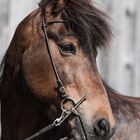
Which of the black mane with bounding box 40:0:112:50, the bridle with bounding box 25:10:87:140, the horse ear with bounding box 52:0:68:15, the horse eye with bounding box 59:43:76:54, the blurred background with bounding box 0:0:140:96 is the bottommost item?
the blurred background with bounding box 0:0:140:96

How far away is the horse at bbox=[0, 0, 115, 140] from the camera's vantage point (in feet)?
12.5

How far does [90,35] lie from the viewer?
3.95m

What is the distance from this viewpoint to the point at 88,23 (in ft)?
13.0

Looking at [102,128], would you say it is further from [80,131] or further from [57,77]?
[57,77]

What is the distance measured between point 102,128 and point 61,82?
0.33 meters

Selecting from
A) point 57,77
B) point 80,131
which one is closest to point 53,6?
point 57,77

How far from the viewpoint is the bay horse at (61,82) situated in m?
3.81

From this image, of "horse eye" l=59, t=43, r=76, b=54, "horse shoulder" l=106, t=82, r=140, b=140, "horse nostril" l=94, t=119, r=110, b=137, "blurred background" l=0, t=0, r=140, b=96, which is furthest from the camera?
"blurred background" l=0, t=0, r=140, b=96

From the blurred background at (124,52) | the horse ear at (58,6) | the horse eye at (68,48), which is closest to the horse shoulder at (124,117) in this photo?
the horse eye at (68,48)

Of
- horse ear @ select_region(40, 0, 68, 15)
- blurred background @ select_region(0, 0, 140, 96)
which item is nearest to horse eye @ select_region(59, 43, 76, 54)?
horse ear @ select_region(40, 0, 68, 15)

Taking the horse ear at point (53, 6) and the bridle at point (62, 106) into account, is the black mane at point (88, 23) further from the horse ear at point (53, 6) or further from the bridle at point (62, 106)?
the bridle at point (62, 106)

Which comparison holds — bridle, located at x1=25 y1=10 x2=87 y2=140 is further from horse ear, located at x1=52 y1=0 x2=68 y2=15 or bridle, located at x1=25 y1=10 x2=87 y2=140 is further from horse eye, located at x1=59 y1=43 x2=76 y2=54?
horse ear, located at x1=52 y1=0 x2=68 y2=15

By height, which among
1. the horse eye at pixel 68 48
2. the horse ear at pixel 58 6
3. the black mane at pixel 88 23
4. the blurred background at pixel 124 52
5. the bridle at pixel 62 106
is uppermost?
the horse ear at pixel 58 6

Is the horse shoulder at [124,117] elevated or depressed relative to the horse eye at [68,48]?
depressed
